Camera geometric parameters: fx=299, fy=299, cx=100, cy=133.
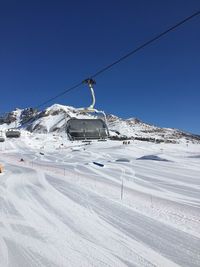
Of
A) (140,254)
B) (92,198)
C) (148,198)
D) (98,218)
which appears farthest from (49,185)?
(140,254)

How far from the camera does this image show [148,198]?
11211 millimetres

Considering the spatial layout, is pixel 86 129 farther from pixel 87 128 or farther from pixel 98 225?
pixel 98 225

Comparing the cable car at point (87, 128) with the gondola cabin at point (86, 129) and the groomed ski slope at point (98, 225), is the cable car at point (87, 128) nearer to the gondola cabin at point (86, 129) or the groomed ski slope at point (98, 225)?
the gondola cabin at point (86, 129)

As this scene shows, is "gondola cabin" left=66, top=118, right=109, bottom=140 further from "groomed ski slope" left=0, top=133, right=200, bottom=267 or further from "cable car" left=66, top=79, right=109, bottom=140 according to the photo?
"groomed ski slope" left=0, top=133, right=200, bottom=267

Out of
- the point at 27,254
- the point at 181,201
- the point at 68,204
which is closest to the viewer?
the point at 27,254

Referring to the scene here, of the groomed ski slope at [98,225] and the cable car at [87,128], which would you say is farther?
the cable car at [87,128]

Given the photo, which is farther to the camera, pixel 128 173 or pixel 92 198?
pixel 128 173

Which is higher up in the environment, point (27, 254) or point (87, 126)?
point (87, 126)

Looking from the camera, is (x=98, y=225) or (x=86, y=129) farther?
(x=86, y=129)

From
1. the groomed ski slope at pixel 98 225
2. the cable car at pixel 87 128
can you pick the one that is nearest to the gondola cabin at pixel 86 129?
the cable car at pixel 87 128

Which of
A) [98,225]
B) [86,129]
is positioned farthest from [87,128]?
[98,225]

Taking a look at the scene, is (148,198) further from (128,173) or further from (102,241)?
(128,173)

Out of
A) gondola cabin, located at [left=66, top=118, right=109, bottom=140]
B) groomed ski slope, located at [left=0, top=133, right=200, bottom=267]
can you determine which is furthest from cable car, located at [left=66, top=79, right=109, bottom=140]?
groomed ski slope, located at [left=0, top=133, right=200, bottom=267]

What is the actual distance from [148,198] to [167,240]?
4650mm
